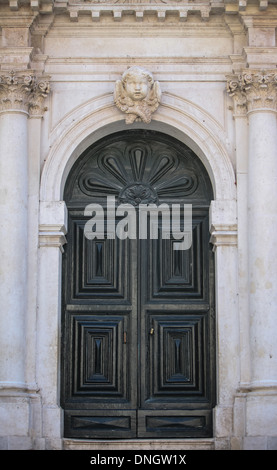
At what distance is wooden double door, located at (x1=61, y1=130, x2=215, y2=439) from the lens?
17062 millimetres

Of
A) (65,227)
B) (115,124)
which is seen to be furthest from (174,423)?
(115,124)

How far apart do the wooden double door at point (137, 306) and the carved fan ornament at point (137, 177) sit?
0.05 feet

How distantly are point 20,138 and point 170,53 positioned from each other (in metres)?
2.61

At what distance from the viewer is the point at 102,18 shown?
17.7m

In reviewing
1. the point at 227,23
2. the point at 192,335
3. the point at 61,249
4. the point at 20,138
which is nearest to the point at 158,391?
the point at 192,335

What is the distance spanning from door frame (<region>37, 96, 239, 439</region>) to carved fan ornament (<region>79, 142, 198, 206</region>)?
1.20 ft

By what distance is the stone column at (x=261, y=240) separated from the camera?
16.2 metres

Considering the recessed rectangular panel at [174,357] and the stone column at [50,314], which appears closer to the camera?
the stone column at [50,314]

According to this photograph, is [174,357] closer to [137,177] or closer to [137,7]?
[137,177]

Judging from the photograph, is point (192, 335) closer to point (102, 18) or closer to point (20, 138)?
point (20, 138)

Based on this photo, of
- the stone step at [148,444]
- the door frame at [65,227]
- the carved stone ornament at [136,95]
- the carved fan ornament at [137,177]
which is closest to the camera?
the stone step at [148,444]

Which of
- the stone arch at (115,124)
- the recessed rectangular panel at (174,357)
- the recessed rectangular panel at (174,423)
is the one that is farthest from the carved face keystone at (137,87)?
the recessed rectangular panel at (174,423)

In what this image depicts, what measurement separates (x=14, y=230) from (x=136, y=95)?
2662mm

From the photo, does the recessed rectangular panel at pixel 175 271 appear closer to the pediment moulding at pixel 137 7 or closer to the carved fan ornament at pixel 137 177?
the carved fan ornament at pixel 137 177
